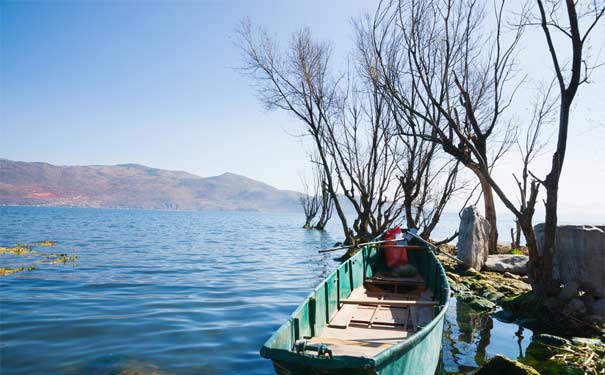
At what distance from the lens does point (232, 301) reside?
11.6 metres

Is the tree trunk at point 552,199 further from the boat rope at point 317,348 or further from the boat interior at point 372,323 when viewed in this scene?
the boat rope at point 317,348

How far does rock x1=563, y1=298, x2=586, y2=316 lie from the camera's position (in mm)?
8305

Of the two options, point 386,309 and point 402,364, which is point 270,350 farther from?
point 386,309

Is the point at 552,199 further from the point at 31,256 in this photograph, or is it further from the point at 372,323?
the point at 31,256

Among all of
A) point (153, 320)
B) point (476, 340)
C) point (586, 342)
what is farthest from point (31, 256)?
point (586, 342)

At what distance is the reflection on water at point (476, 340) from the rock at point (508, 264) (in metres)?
5.68

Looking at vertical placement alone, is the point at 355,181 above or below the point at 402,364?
above

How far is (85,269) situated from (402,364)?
15.2 metres

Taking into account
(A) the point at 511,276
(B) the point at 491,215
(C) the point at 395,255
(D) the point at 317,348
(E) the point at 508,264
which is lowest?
(A) the point at 511,276

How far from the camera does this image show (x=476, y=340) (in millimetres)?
8156

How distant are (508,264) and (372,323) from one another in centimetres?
1080

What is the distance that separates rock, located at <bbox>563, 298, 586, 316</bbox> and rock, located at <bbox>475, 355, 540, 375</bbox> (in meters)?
3.59

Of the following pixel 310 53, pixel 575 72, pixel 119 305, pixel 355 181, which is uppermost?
pixel 310 53

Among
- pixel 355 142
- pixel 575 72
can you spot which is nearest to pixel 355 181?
pixel 355 142
